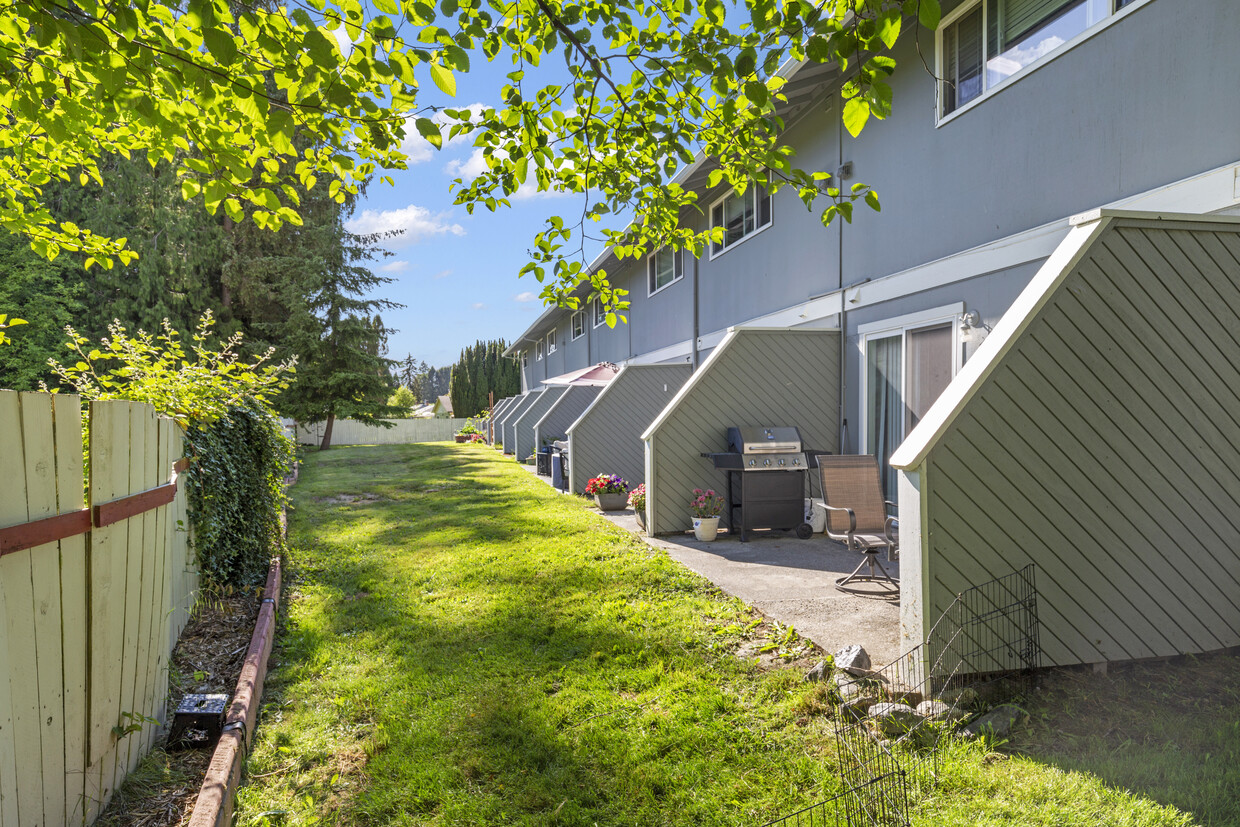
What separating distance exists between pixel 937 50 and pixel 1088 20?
160 centimetres

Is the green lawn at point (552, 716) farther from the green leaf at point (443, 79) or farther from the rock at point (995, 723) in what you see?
the green leaf at point (443, 79)

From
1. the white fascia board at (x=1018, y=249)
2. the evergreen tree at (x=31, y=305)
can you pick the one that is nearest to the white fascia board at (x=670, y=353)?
the white fascia board at (x=1018, y=249)

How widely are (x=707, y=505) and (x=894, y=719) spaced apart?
4450 mm

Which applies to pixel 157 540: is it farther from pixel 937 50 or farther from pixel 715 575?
pixel 937 50

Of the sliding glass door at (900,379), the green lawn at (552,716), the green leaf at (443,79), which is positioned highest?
the green leaf at (443,79)

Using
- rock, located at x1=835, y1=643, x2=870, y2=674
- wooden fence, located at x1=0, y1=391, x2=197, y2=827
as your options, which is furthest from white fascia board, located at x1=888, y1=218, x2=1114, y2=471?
wooden fence, located at x1=0, y1=391, x2=197, y2=827

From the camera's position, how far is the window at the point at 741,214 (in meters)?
9.34

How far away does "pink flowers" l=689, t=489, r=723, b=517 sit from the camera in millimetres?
7477

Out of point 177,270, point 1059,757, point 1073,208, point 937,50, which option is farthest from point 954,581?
point 177,270

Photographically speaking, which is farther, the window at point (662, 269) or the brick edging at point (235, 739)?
the window at point (662, 269)

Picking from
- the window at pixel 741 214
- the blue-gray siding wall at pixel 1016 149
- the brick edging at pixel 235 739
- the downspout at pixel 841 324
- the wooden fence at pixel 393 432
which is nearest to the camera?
the brick edging at pixel 235 739

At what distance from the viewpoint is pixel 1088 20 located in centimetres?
466

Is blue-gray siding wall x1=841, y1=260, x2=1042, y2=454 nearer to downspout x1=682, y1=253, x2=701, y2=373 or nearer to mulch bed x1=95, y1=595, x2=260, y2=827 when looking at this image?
downspout x1=682, y1=253, x2=701, y2=373

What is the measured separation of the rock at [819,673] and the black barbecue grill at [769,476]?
142 inches
